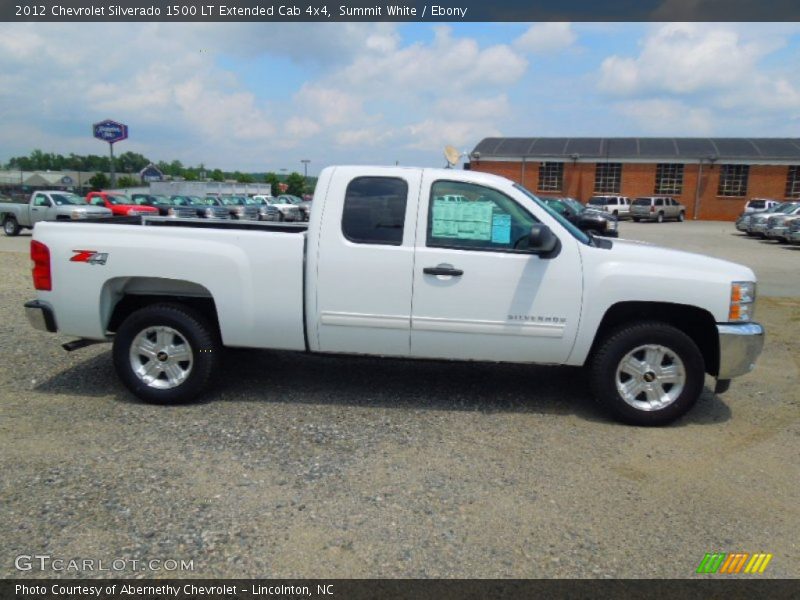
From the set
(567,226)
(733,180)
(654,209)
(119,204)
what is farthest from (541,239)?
(733,180)

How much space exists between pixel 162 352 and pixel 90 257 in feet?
3.08

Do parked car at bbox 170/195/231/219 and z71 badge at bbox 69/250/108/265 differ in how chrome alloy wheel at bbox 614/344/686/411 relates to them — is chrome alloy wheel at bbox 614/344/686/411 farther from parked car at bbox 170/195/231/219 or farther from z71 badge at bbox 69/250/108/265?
parked car at bbox 170/195/231/219

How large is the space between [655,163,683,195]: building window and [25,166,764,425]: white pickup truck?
47187 millimetres

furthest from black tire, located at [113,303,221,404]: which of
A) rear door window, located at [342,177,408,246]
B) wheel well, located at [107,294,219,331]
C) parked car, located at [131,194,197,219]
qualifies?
parked car, located at [131,194,197,219]

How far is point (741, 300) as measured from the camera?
4.60 metres

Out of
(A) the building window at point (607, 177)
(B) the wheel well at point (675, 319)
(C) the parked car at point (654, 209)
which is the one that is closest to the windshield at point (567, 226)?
(B) the wheel well at point (675, 319)

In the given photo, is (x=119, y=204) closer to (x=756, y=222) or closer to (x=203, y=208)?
(x=203, y=208)

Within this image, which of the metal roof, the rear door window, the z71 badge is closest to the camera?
the rear door window

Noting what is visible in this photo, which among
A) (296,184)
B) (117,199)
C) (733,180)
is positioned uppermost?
(733,180)

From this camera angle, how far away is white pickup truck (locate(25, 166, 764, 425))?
4.60 m

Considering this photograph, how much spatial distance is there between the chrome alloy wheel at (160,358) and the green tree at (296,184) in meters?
62.8

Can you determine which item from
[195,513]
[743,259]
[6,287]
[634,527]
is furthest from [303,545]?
[743,259]

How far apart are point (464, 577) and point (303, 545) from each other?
83 centimetres

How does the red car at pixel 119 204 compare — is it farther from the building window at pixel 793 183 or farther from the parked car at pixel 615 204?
the building window at pixel 793 183
